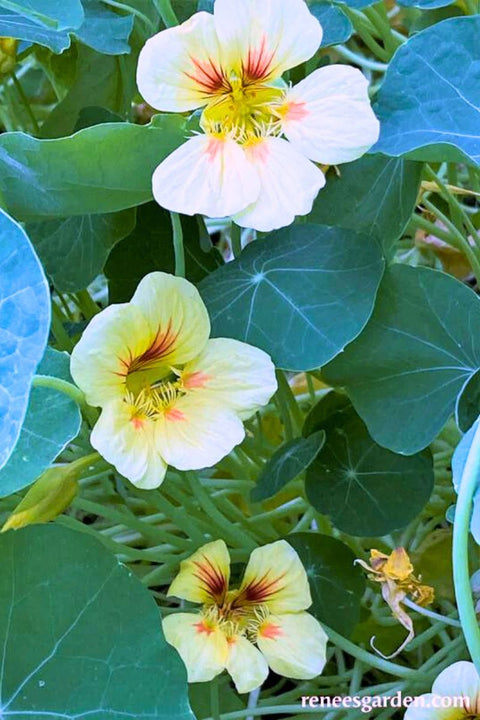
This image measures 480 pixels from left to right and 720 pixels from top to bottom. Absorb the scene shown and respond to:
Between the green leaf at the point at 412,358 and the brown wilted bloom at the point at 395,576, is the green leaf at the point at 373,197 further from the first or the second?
the brown wilted bloom at the point at 395,576

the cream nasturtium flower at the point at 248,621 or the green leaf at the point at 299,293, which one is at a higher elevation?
the green leaf at the point at 299,293

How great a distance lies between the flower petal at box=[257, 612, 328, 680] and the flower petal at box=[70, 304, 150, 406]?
23 cm

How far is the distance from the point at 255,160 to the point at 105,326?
6.1 inches

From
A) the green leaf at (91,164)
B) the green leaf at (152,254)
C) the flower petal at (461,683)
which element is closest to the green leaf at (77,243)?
the green leaf at (152,254)

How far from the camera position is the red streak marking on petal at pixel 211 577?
29.4 inches

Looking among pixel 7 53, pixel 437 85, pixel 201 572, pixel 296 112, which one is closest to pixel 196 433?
pixel 201 572

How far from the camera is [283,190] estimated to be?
64 centimetres

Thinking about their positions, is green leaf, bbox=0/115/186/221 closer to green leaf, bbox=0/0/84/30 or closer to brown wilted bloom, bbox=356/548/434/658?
green leaf, bbox=0/0/84/30

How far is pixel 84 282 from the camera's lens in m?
0.90

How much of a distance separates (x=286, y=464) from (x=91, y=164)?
308mm

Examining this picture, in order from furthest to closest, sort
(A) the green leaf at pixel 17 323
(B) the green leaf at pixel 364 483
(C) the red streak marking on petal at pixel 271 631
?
1. (B) the green leaf at pixel 364 483
2. (C) the red streak marking on petal at pixel 271 631
3. (A) the green leaf at pixel 17 323

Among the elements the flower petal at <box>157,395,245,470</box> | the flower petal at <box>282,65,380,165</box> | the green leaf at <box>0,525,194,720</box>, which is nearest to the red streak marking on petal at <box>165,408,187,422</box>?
the flower petal at <box>157,395,245,470</box>

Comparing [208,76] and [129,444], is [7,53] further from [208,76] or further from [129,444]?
[129,444]

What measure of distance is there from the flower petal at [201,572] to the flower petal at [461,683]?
19cm
